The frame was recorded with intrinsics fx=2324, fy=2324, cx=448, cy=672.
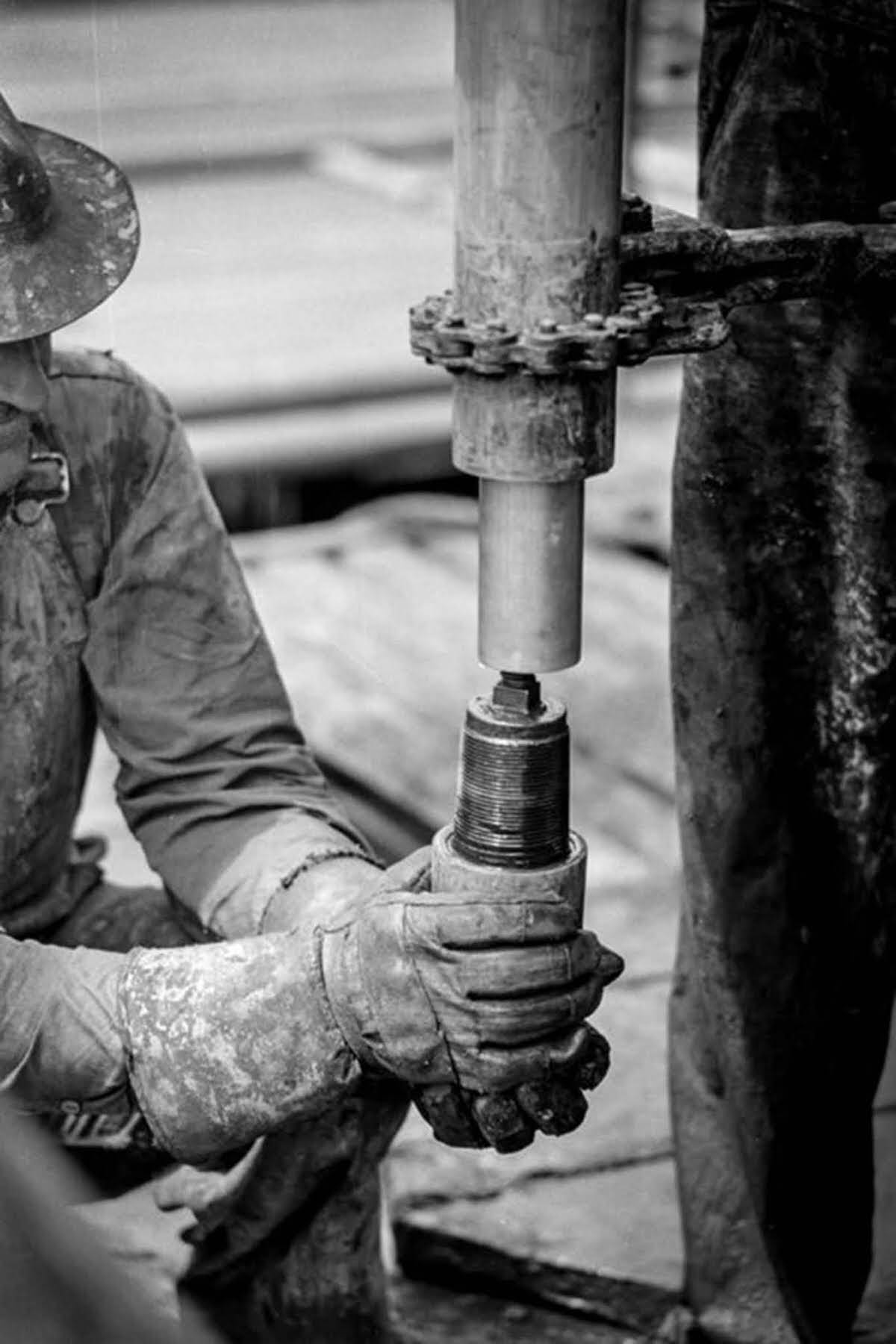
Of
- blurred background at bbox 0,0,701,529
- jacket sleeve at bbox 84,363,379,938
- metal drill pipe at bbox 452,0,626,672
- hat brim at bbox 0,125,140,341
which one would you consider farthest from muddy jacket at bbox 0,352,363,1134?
blurred background at bbox 0,0,701,529

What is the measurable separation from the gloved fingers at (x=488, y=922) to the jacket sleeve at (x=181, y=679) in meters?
0.66

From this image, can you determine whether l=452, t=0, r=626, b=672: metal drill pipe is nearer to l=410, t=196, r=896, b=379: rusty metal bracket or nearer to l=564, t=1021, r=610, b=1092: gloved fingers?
l=410, t=196, r=896, b=379: rusty metal bracket

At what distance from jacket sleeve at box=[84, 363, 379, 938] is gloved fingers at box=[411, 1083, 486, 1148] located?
55 cm

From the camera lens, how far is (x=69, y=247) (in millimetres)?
2910

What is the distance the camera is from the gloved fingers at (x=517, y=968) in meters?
2.51

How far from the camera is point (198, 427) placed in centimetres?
751

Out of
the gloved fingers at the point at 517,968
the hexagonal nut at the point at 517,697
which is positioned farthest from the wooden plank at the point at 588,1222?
the hexagonal nut at the point at 517,697

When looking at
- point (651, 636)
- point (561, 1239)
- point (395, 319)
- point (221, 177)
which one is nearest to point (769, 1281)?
point (561, 1239)

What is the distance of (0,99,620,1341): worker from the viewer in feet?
8.48

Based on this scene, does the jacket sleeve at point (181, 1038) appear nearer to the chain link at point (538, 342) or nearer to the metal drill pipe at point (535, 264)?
the metal drill pipe at point (535, 264)

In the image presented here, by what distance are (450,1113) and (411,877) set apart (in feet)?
0.90

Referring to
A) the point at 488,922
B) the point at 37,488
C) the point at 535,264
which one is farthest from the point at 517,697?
the point at 37,488

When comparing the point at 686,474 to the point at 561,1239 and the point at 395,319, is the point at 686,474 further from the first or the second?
the point at 395,319

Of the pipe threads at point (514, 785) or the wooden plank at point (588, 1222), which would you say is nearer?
the pipe threads at point (514, 785)
